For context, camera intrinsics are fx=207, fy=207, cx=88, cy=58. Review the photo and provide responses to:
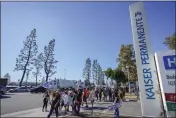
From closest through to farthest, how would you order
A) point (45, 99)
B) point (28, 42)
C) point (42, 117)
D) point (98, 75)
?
point (42, 117) → point (45, 99) → point (28, 42) → point (98, 75)

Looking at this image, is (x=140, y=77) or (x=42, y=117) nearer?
(x=140, y=77)

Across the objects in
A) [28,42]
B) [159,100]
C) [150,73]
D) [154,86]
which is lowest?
[159,100]

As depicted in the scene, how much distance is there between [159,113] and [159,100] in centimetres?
57

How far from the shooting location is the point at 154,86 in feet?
30.9

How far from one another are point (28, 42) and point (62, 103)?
4032 centimetres

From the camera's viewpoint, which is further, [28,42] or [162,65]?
[28,42]

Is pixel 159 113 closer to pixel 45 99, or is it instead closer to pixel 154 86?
pixel 154 86

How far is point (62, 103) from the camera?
50.4ft

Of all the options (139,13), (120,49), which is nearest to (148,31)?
(139,13)

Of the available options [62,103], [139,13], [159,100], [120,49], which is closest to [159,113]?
[159,100]

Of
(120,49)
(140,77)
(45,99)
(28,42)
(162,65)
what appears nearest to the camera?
(162,65)

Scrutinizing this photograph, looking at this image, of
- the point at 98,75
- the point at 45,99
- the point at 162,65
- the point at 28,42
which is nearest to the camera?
the point at 162,65

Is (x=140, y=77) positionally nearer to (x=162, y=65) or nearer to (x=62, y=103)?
(x=162, y=65)

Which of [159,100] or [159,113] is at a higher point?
[159,100]
